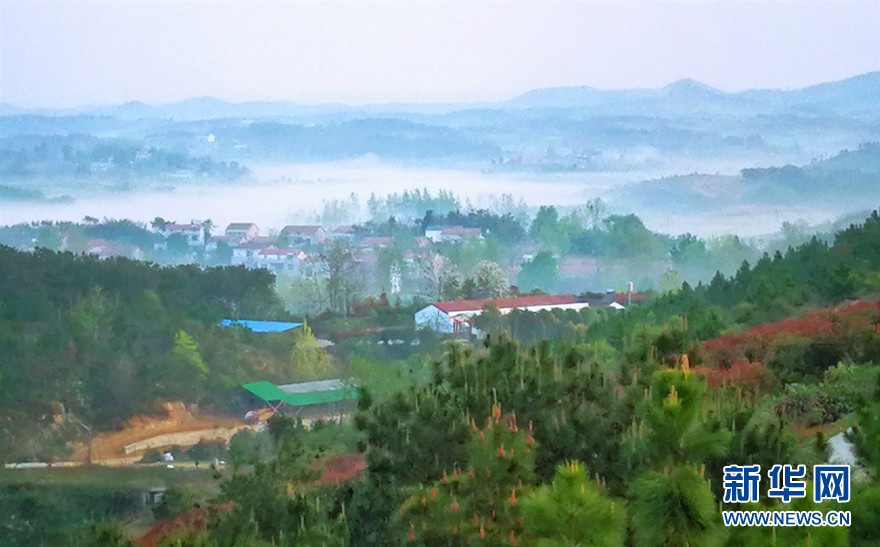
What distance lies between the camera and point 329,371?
51.0 feet

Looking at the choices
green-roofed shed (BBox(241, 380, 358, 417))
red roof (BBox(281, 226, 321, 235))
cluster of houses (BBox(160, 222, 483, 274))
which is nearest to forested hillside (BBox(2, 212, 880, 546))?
green-roofed shed (BBox(241, 380, 358, 417))

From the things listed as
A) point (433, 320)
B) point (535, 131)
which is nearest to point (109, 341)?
point (433, 320)

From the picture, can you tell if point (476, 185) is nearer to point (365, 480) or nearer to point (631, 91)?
point (631, 91)

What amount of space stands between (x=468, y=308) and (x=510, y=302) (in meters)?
0.69

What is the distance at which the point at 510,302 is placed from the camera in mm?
17875

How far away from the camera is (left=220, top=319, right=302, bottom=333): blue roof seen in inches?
655

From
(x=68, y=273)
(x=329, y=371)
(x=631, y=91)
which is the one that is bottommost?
(x=329, y=371)

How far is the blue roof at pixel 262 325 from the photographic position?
16.6 meters

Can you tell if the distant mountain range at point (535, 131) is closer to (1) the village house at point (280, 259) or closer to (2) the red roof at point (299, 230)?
(2) the red roof at point (299, 230)

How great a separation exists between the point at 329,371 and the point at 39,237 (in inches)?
507

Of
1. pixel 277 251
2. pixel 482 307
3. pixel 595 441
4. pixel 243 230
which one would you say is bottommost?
pixel 482 307

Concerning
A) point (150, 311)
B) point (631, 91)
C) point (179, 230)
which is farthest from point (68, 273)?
point (631, 91)

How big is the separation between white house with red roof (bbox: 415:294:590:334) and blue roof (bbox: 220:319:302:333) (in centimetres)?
193

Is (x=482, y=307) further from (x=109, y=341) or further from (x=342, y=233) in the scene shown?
(x=342, y=233)
